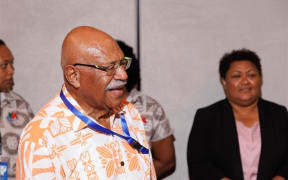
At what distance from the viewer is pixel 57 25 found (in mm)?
2980

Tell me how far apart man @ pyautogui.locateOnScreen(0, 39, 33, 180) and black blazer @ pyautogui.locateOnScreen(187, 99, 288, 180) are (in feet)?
4.08

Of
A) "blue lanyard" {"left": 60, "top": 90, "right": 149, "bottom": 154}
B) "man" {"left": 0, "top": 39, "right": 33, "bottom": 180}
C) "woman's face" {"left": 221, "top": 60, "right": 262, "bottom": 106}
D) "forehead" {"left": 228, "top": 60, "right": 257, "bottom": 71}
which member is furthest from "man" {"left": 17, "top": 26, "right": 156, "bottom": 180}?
"forehead" {"left": 228, "top": 60, "right": 257, "bottom": 71}

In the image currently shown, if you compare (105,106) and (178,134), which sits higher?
(105,106)

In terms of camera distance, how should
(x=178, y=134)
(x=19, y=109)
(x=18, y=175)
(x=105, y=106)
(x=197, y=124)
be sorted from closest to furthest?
1. (x=18, y=175)
2. (x=105, y=106)
3. (x=19, y=109)
4. (x=197, y=124)
5. (x=178, y=134)

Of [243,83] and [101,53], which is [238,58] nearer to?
[243,83]

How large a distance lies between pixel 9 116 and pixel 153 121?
98 centimetres

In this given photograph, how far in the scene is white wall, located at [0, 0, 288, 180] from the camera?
2.98 metres

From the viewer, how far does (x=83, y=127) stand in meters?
1.34

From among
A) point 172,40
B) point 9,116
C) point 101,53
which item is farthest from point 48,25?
point 101,53

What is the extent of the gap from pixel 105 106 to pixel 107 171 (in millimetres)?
245

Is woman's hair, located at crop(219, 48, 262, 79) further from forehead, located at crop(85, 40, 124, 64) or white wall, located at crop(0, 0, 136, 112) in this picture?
forehead, located at crop(85, 40, 124, 64)

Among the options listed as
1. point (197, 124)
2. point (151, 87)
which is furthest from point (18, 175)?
point (151, 87)

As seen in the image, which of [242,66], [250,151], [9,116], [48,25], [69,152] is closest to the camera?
[69,152]

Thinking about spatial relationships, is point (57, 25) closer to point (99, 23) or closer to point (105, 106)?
point (99, 23)
